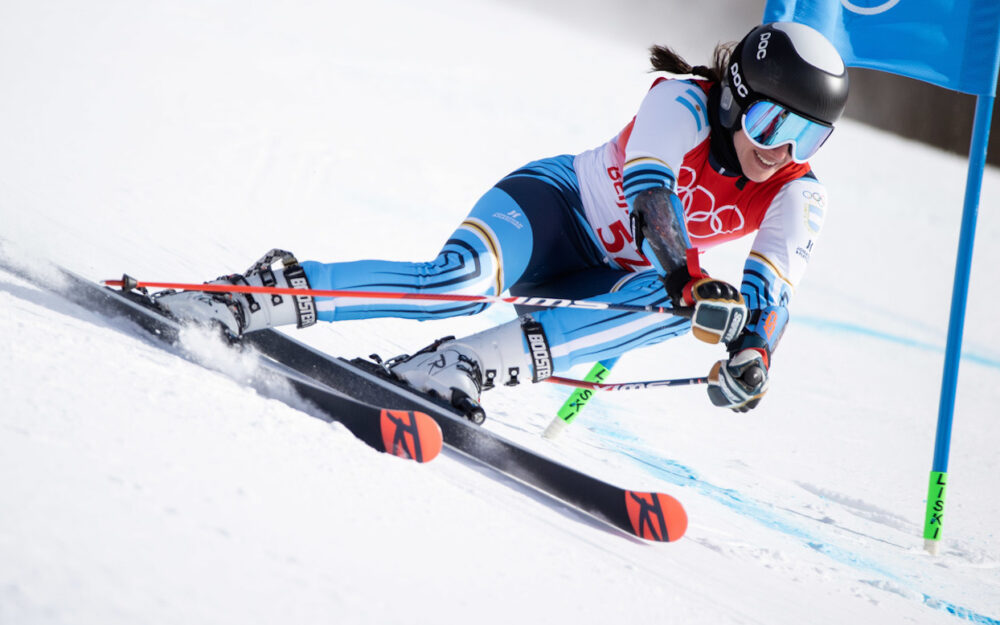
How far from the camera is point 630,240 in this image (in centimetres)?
245

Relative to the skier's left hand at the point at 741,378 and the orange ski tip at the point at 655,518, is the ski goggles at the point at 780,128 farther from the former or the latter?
the orange ski tip at the point at 655,518

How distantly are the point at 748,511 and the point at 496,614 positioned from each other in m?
1.65

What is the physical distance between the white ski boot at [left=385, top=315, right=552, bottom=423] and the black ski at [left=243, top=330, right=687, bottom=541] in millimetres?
57

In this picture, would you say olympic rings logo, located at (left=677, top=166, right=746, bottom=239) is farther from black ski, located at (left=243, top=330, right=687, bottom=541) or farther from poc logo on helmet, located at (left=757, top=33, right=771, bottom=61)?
black ski, located at (left=243, top=330, right=687, bottom=541)

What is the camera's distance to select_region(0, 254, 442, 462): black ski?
1609 millimetres

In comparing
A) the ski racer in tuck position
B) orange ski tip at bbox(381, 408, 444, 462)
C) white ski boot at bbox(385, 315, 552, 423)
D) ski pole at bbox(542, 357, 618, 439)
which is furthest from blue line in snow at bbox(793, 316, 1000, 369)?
orange ski tip at bbox(381, 408, 444, 462)

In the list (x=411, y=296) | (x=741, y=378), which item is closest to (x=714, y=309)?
(x=741, y=378)

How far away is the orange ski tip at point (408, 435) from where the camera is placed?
63.2 inches

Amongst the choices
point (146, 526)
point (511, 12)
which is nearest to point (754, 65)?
point (146, 526)

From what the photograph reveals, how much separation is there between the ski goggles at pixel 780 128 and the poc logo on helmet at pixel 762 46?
0.38 feet

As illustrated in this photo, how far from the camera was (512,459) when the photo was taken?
1.93 meters

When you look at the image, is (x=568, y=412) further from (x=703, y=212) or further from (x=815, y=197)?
(x=815, y=197)

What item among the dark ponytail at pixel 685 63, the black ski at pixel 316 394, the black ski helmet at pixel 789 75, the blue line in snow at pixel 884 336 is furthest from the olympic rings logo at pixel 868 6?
the blue line in snow at pixel 884 336

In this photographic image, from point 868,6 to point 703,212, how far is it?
1726 millimetres
